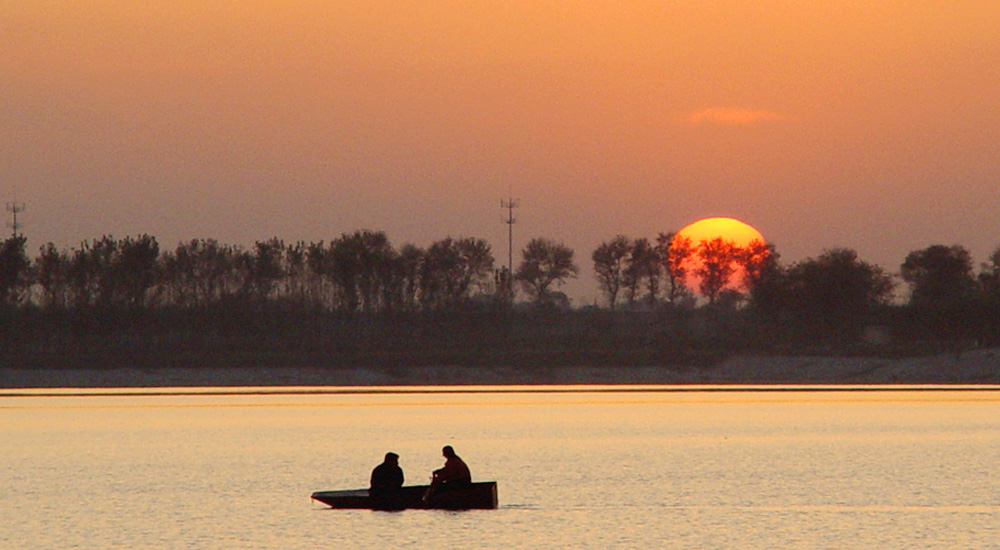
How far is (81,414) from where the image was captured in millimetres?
127188

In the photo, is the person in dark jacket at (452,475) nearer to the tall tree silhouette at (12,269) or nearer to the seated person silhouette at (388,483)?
the seated person silhouette at (388,483)

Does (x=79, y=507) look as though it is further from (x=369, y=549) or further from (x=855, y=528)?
(x=855, y=528)

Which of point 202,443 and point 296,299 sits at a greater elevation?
point 296,299

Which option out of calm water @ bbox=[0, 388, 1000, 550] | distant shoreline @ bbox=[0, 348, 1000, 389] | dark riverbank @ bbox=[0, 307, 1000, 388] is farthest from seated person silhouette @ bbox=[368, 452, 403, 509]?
dark riverbank @ bbox=[0, 307, 1000, 388]

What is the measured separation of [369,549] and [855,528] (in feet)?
51.4

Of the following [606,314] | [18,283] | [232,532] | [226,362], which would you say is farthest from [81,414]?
[232,532]

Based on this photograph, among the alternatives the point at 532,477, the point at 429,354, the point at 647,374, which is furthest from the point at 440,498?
the point at 429,354

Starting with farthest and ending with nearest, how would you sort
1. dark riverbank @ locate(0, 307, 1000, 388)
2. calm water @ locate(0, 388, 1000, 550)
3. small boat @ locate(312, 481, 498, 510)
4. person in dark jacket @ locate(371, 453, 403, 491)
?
dark riverbank @ locate(0, 307, 1000, 388) < person in dark jacket @ locate(371, 453, 403, 491) < small boat @ locate(312, 481, 498, 510) < calm water @ locate(0, 388, 1000, 550)

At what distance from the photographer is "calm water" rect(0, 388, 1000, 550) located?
46625 millimetres

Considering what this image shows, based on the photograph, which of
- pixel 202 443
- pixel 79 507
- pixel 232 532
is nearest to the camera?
pixel 232 532

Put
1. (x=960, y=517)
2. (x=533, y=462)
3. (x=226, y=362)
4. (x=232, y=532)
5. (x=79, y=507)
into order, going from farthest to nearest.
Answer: (x=226, y=362)
(x=533, y=462)
(x=79, y=507)
(x=960, y=517)
(x=232, y=532)

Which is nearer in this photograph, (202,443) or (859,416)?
(202,443)

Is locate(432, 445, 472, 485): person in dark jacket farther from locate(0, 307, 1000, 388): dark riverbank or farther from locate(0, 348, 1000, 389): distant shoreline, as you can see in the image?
locate(0, 307, 1000, 388): dark riverbank

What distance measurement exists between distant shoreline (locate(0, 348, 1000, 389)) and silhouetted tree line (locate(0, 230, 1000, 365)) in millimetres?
1598
